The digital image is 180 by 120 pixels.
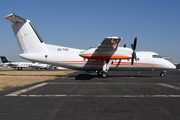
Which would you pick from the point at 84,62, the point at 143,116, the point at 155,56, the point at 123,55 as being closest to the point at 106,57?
the point at 123,55

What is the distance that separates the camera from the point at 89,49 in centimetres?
2267

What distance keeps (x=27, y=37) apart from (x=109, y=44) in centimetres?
1346

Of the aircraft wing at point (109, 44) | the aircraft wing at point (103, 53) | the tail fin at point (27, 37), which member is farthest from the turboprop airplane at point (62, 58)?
the aircraft wing at point (109, 44)

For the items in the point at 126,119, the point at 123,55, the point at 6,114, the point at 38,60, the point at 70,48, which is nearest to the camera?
the point at 126,119

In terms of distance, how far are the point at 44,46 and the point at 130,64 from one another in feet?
47.3

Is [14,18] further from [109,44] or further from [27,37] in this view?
[109,44]

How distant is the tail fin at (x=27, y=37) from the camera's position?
24391 millimetres

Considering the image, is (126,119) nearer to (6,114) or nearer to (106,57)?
(6,114)

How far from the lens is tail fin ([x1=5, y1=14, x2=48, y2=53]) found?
80.0 feet

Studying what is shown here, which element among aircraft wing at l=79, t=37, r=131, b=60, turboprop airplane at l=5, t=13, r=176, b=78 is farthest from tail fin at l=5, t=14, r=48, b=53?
aircraft wing at l=79, t=37, r=131, b=60

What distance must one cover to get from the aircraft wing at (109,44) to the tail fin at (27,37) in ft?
32.5

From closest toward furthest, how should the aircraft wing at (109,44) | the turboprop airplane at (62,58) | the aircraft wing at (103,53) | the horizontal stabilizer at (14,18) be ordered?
1. the aircraft wing at (109,44)
2. the aircraft wing at (103,53)
3. the horizontal stabilizer at (14,18)
4. the turboprop airplane at (62,58)

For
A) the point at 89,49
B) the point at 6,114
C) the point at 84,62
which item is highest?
the point at 89,49

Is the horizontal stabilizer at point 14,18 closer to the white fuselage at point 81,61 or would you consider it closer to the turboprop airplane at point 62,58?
the turboprop airplane at point 62,58
